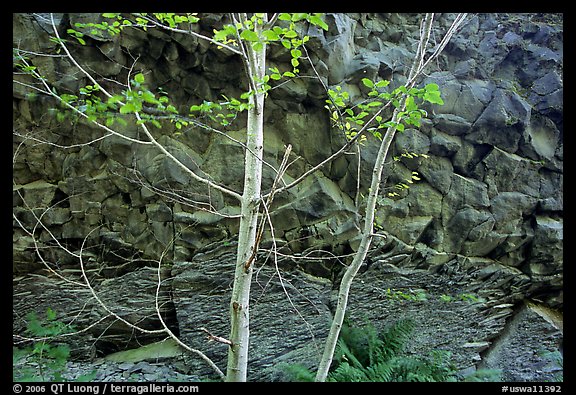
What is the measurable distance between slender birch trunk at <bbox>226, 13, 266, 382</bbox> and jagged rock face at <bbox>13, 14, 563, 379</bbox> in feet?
6.85

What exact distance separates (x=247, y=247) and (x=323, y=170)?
3.29 metres

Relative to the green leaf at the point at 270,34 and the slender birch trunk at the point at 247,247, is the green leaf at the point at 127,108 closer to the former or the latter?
the green leaf at the point at 270,34

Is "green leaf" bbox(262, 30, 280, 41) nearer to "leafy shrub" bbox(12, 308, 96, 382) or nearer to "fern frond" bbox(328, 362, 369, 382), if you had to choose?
"leafy shrub" bbox(12, 308, 96, 382)

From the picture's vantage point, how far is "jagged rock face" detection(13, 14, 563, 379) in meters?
5.32

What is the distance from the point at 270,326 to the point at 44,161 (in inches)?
160

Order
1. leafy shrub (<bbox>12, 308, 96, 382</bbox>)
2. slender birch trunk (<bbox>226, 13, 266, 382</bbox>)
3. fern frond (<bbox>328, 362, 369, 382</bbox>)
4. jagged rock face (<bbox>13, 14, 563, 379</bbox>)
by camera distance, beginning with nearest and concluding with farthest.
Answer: slender birch trunk (<bbox>226, 13, 266, 382</bbox>), leafy shrub (<bbox>12, 308, 96, 382</bbox>), fern frond (<bbox>328, 362, 369, 382</bbox>), jagged rock face (<bbox>13, 14, 563, 379</bbox>)

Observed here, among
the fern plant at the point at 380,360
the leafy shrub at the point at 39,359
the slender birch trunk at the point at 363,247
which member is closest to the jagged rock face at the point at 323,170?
the fern plant at the point at 380,360

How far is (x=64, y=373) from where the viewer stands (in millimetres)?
4617

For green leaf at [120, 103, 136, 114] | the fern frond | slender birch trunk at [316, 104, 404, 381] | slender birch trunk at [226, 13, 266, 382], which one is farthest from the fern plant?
green leaf at [120, 103, 136, 114]

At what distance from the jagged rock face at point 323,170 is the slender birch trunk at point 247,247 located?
2.09 meters

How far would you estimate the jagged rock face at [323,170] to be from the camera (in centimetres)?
532

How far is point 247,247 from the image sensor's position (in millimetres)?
2850

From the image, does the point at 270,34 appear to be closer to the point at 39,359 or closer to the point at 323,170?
the point at 323,170

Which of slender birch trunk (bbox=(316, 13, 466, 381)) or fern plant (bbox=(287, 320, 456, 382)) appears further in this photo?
fern plant (bbox=(287, 320, 456, 382))
